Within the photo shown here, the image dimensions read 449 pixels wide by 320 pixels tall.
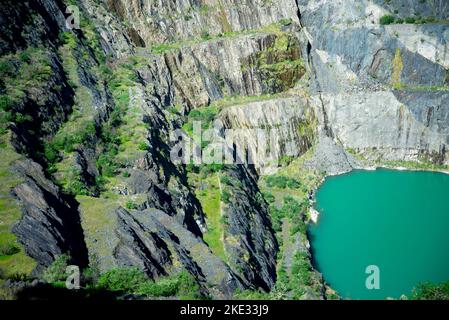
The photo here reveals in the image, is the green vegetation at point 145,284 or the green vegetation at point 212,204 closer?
the green vegetation at point 145,284

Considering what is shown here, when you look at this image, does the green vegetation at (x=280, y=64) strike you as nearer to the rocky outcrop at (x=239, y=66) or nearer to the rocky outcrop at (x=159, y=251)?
the rocky outcrop at (x=239, y=66)

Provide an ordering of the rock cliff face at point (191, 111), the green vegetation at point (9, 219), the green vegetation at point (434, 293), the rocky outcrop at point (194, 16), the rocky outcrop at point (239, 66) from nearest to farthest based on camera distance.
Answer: the green vegetation at point (9, 219)
the green vegetation at point (434, 293)
the rock cliff face at point (191, 111)
the rocky outcrop at point (239, 66)
the rocky outcrop at point (194, 16)

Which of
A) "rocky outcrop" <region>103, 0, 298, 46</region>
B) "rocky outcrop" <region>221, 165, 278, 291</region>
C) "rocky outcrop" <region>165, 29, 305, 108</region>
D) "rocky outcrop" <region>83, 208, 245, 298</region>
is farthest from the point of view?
"rocky outcrop" <region>103, 0, 298, 46</region>

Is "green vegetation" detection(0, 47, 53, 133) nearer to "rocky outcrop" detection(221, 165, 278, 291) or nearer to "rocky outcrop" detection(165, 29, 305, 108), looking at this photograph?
"rocky outcrop" detection(221, 165, 278, 291)

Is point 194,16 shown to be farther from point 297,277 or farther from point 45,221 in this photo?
point 45,221

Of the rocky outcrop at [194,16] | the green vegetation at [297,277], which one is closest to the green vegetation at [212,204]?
the green vegetation at [297,277]

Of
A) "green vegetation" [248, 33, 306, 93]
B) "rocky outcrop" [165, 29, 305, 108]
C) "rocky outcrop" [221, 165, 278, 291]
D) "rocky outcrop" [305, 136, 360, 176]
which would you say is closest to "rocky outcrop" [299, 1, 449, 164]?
"rocky outcrop" [305, 136, 360, 176]
